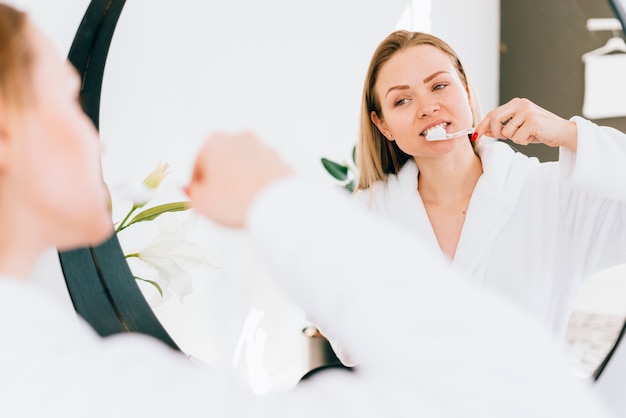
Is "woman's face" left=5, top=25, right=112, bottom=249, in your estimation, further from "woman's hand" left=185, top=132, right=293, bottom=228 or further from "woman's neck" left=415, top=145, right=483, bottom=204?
"woman's neck" left=415, top=145, right=483, bottom=204

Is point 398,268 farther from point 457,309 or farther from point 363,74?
point 363,74

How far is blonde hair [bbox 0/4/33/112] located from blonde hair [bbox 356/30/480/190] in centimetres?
26

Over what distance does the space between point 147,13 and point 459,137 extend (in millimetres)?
288

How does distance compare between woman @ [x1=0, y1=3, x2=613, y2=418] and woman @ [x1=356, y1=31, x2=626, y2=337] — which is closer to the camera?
woman @ [x1=0, y1=3, x2=613, y2=418]

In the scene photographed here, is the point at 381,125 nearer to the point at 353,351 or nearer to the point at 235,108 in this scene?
the point at 235,108

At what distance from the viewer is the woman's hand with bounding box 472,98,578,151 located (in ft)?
1.42

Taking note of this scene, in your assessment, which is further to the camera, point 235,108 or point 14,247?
point 235,108

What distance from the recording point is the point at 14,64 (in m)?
0.26

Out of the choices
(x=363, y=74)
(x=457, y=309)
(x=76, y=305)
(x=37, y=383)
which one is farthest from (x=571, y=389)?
(x=76, y=305)

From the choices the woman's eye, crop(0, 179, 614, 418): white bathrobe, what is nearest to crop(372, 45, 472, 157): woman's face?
the woman's eye

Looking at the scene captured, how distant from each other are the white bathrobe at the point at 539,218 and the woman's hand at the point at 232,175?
20 cm

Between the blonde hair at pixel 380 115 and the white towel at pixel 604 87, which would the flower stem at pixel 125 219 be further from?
the white towel at pixel 604 87

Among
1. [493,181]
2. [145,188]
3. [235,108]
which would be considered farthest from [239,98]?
[493,181]

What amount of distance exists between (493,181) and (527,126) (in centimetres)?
5
